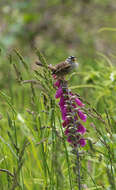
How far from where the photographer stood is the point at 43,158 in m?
1.13

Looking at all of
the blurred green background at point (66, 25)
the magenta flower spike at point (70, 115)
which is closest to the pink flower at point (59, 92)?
the magenta flower spike at point (70, 115)

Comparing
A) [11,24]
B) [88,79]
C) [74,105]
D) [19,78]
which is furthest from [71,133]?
[11,24]

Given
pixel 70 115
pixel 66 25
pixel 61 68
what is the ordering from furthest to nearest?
pixel 66 25 < pixel 61 68 < pixel 70 115

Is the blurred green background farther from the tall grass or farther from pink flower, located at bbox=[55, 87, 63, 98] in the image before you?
pink flower, located at bbox=[55, 87, 63, 98]

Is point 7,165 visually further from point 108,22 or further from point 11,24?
point 108,22

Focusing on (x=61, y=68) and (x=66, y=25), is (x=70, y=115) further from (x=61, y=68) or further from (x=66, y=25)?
(x=66, y=25)

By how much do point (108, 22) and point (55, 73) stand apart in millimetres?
4751

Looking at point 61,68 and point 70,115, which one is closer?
point 70,115

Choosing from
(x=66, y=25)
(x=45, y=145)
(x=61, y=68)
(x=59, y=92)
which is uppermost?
(x=66, y=25)

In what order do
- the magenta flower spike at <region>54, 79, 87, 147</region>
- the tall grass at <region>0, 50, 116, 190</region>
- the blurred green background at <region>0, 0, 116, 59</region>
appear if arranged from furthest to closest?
the blurred green background at <region>0, 0, 116, 59</region> < the magenta flower spike at <region>54, 79, 87, 147</region> < the tall grass at <region>0, 50, 116, 190</region>

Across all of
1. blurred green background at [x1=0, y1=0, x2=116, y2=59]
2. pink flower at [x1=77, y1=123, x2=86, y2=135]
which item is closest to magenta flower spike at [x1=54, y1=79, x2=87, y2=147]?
pink flower at [x1=77, y1=123, x2=86, y2=135]

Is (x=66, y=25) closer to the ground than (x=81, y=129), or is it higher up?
higher up

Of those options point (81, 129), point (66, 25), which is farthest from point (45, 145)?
point (66, 25)

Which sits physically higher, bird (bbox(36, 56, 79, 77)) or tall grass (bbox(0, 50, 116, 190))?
bird (bbox(36, 56, 79, 77))
